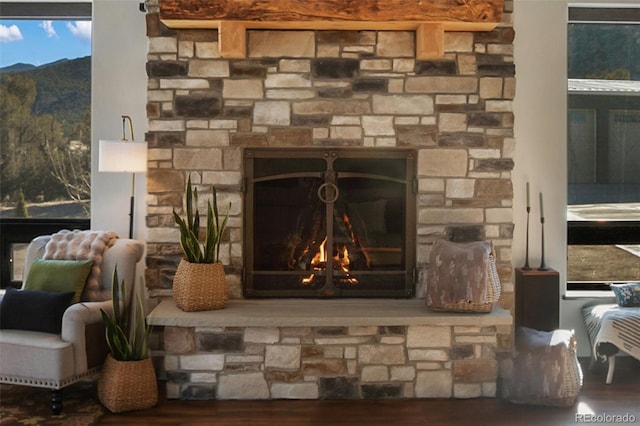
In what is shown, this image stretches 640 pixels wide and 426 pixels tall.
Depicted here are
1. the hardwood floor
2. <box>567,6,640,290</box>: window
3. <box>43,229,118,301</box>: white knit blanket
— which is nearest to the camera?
the hardwood floor

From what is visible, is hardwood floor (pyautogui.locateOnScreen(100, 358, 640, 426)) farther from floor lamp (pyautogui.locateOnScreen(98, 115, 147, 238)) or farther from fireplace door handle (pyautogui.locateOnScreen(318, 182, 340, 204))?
floor lamp (pyautogui.locateOnScreen(98, 115, 147, 238))

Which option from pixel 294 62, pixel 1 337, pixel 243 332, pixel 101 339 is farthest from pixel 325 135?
pixel 1 337

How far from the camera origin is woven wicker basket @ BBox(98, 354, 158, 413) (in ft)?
13.1

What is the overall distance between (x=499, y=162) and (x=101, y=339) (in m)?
2.61

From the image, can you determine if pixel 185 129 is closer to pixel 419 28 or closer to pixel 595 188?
pixel 419 28

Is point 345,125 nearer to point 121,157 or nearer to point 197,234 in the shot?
point 197,234

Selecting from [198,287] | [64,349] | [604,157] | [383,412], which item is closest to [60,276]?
[64,349]

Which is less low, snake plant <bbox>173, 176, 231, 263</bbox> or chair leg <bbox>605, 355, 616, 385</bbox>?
snake plant <bbox>173, 176, 231, 263</bbox>

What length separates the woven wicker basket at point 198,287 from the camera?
13.5ft

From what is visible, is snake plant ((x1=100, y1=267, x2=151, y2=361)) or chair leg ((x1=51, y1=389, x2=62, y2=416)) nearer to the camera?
chair leg ((x1=51, y1=389, x2=62, y2=416))

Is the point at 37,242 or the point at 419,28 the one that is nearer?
the point at 419,28

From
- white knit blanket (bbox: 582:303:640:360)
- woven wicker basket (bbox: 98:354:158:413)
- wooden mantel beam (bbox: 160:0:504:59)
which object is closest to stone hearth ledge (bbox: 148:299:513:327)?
woven wicker basket (bbox: 98:354:158:413)

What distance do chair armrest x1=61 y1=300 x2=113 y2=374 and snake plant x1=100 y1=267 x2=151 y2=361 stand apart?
0.10 m

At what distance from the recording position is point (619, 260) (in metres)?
5.20
